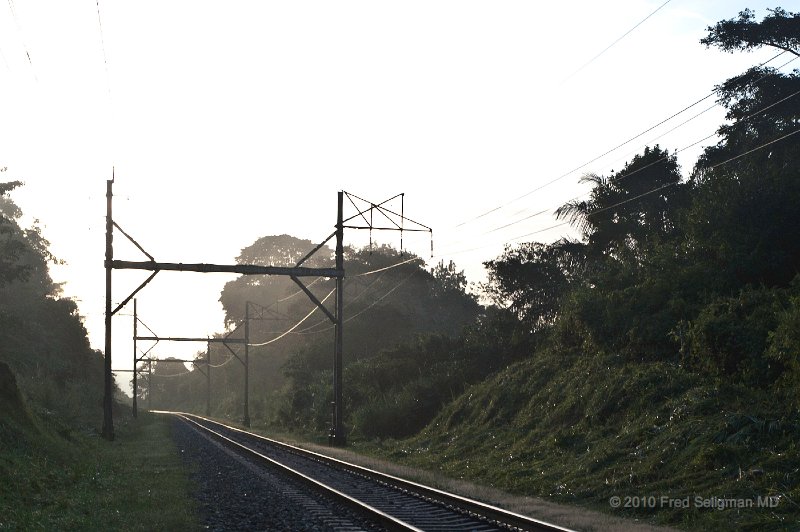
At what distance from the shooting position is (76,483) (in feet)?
66.1

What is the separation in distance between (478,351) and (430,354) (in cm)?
547

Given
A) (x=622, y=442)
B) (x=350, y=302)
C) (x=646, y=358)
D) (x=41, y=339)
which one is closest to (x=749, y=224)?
(x=646, y=358)

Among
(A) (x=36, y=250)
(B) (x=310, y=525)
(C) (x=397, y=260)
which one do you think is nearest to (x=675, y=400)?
(B) (x=310, y=525)

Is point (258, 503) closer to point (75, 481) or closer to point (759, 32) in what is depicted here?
point (75, 481)

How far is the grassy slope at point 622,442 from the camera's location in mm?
15117

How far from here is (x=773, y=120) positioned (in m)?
46.1

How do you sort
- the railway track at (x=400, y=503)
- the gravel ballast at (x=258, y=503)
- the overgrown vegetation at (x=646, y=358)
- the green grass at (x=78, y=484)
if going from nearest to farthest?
the railway track at (x=400, y=503)
the gravel ballast at (x=258, y=503)
the green grass at (x=78, y=484)
the overgrown vegetation at (x=646, y=358)

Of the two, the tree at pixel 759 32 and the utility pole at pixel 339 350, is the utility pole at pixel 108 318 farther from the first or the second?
the tree at pixel 759 32

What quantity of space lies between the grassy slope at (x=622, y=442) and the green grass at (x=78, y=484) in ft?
24.5

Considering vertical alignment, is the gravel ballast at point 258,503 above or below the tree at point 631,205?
below

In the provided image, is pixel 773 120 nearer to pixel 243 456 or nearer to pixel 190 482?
pixel 243 456

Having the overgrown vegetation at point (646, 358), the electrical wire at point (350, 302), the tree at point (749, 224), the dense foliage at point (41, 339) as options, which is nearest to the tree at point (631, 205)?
the overgrown vegetation at point (646, 358)

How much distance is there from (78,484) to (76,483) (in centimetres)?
24

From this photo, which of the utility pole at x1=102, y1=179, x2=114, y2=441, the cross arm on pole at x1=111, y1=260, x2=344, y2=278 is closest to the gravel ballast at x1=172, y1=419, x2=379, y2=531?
the cross arm on pole at x1=111, y1=260, x2=344, y2=278
